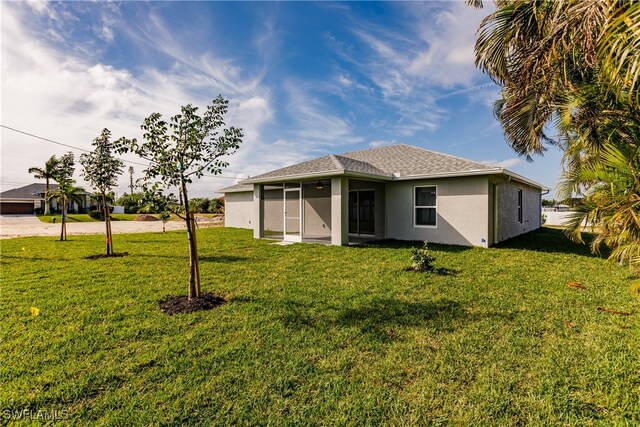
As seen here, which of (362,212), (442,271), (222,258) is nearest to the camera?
(442,271)

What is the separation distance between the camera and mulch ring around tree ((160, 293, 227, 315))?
4.65 meters

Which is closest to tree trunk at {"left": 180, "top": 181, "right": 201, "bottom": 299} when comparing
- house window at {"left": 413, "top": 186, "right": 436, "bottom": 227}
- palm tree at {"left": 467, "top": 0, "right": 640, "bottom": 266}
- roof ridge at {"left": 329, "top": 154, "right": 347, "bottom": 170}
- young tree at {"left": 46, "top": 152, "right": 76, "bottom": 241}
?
palm tree at {"left": 467, "top": 0, "right": 640, "bottom": 266}

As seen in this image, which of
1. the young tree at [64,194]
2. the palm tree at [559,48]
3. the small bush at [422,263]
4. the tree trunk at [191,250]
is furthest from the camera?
the young tree at [64,194]

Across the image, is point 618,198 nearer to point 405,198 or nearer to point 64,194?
point 405,198

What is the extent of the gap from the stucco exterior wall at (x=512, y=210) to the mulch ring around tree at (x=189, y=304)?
11.1 meters

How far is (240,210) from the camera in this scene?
2164 centimetres

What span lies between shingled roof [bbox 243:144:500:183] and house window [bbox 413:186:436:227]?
0.85 m

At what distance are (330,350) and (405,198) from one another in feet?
32.3

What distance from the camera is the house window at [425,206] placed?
38.2ft

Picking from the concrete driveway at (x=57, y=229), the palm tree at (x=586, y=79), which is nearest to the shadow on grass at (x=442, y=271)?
the palm tree at (x=586, y=79)

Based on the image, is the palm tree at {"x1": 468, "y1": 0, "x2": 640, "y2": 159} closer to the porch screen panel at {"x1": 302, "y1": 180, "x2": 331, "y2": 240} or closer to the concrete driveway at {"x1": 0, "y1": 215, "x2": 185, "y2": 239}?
the porch screen panel at {"x1": 302, "y1": 180, "x2": 331, "y2": 240}

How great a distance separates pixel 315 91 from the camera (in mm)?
12898

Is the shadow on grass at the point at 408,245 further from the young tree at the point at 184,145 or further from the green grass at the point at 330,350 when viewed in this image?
the young tree at the point at 184,145

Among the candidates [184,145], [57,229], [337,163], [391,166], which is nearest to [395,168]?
[391,166]
